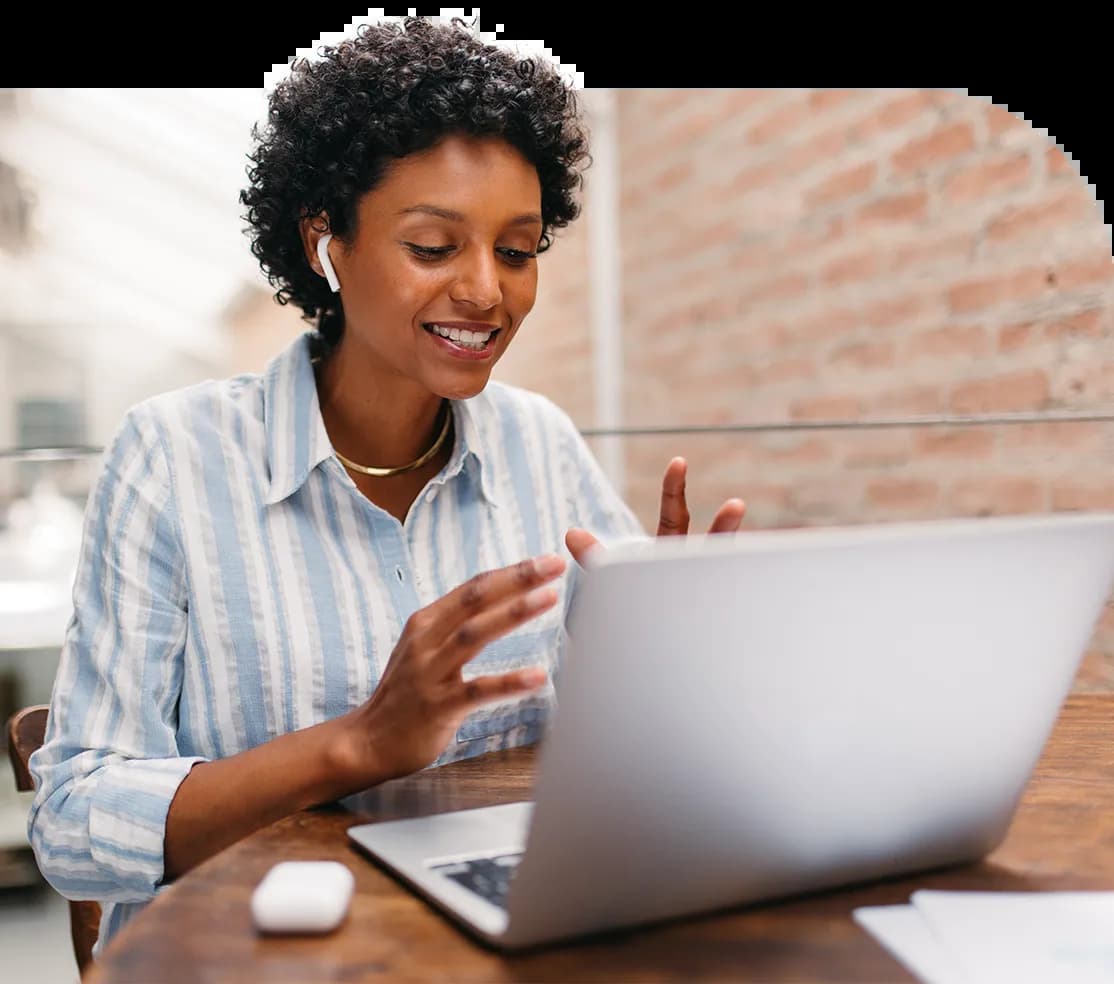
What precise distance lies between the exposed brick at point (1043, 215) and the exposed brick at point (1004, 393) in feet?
0.85

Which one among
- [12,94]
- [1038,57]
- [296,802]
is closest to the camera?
[296,802]

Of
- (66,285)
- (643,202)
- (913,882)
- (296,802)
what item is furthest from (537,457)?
(66,285)

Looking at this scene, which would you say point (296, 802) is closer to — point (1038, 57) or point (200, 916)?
point (200, 916)

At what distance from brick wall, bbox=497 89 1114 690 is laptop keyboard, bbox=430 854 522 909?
1264mm

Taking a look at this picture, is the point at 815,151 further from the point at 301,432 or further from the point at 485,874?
the point at 485,874

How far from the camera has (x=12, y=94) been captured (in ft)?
11.5

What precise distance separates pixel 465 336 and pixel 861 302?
1.55 meters

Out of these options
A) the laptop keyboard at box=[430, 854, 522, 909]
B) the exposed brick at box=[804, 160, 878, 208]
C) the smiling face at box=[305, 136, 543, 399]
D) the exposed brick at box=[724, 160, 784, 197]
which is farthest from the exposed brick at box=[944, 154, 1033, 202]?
the laptop keyboard at box=[430, 854, 522, 909]

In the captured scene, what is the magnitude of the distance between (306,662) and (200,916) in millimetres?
507

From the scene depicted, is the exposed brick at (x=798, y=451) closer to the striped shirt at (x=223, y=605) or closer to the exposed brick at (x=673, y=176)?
the exposed brick at (x=673, y=176)

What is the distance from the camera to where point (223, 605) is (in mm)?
1103

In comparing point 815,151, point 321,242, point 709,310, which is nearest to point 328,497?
point 321,242

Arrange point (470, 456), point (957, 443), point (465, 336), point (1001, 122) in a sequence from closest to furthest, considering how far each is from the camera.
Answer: point (465, 336), point (470, 456), point (1001, 122), point (957, 443)

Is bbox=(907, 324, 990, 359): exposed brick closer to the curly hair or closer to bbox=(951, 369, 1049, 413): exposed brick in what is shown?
bbox=(951, 369, 1049, 413): exposed brick
